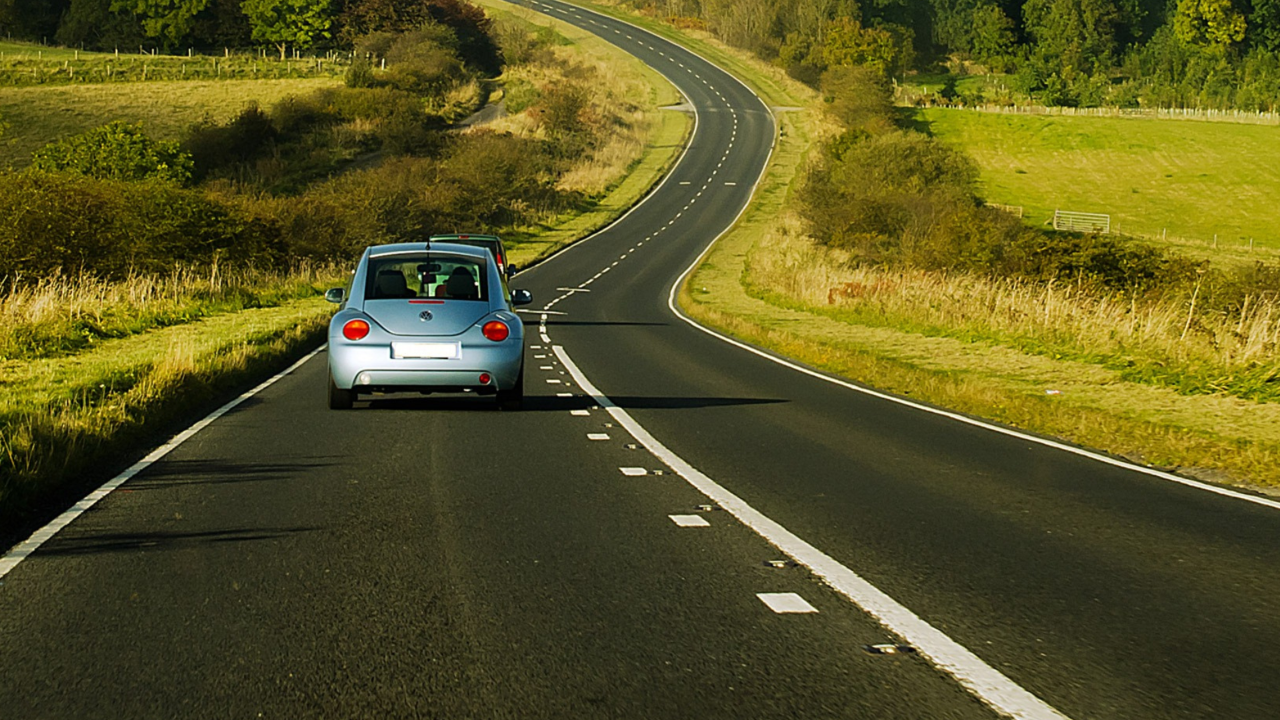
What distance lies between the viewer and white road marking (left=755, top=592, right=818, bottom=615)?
21.0 ft

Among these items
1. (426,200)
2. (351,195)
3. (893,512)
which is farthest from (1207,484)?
(426,200)

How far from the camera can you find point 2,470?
9016mm

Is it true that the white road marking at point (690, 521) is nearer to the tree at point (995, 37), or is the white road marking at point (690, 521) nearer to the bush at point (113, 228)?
the bush at point (113, 228)

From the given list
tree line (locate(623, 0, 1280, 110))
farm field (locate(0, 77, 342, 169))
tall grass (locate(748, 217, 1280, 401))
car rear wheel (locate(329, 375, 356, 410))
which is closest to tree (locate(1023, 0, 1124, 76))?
tree line (locate(623, 0, 1280, 110))

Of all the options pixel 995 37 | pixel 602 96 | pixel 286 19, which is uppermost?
pixel 995 37

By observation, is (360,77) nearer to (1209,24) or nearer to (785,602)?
(785,602)

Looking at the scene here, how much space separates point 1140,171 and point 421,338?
84591 mm

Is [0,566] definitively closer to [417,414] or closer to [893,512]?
[893,512]

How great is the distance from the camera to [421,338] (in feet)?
45.0

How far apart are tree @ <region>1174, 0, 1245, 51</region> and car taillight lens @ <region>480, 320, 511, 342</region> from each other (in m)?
145

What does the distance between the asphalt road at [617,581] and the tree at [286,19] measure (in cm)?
10093

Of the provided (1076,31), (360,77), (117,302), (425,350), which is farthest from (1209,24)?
(425,350)

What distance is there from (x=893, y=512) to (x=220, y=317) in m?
20.3

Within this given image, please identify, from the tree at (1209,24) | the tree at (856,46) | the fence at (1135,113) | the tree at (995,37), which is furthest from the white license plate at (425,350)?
the tree at (1209,24)
